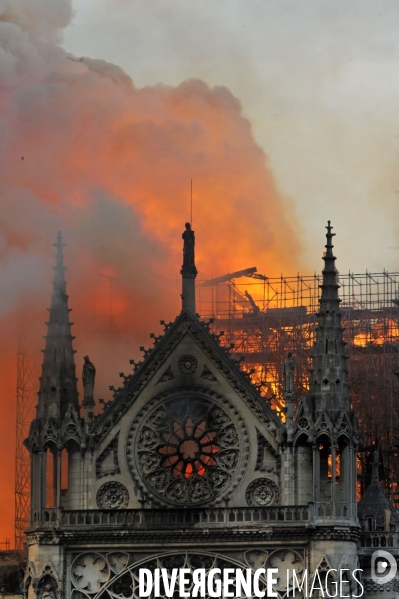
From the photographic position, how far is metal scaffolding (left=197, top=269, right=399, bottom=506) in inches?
2847

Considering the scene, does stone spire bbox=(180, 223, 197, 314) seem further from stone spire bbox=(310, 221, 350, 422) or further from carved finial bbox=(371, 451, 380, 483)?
carved finial bbox=(371, 451, 380, 483)

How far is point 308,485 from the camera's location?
60.5m

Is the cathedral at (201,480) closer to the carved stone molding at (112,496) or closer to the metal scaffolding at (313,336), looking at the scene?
the carved stone molding at (112,496)

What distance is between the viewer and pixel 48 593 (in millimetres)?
61281

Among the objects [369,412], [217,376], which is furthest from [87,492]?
[369,412]

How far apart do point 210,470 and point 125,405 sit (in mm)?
3261

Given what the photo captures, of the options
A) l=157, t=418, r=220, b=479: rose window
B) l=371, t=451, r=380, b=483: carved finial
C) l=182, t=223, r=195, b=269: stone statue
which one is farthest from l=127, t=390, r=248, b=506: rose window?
l=371, t=451, r=380, b=483: carved finial

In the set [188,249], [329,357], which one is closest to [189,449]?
[329,357]

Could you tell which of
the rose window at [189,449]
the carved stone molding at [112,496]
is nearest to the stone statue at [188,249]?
the rose window at [189,449]

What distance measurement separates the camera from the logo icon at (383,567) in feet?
201

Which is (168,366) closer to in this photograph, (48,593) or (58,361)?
(58,361)

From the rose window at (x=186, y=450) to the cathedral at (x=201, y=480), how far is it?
1.6 inches

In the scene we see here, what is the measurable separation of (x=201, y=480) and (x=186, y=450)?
3.76 ft

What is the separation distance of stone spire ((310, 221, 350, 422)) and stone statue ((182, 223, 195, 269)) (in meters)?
4.22
